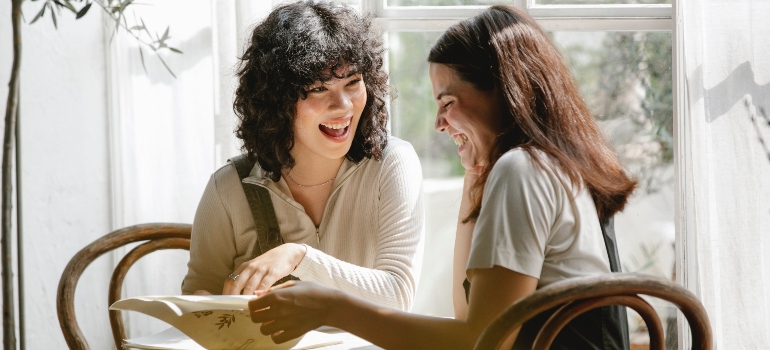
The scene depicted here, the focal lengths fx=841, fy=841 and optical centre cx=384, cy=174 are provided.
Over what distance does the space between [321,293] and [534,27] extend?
570 mm

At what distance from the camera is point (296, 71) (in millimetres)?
1792

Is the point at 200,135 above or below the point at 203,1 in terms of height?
below

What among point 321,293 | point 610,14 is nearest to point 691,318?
point 321,293

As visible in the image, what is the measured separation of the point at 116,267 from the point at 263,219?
0.33 meters

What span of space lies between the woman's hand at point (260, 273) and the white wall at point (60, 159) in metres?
1.22

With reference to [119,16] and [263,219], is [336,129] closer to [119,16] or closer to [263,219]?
[263,219]

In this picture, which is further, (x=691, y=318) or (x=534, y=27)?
(x=534, y=27)

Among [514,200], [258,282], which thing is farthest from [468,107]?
[258,282]

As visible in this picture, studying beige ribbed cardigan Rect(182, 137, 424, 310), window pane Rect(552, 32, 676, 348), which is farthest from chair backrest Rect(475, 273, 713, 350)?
window pane Rect(552, 32, 676, 348)

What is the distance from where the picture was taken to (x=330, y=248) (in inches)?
74.0

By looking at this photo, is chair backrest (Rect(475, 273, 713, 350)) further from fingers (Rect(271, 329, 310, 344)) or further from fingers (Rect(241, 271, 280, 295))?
fingers (Rect(241, 271, 280, 295))

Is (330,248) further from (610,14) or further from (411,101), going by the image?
(610,14)

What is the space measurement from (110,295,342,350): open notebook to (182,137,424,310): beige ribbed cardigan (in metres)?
0.49

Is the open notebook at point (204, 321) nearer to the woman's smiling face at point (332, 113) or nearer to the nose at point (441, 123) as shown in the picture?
the nose at point (441, 123)
